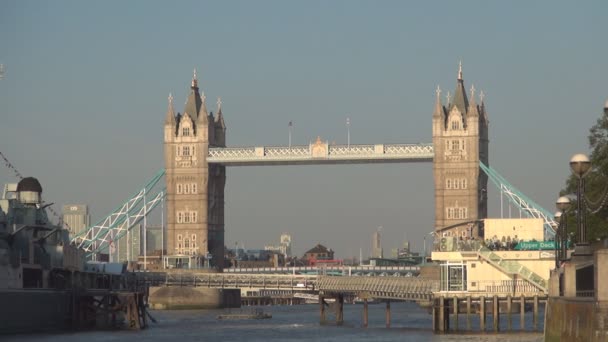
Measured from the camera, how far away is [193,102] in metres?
177

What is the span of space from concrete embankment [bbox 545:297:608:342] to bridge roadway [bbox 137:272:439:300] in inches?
1400

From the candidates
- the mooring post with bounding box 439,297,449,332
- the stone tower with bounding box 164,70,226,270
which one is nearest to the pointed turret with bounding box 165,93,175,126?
the stone tower with bounding box 164,70,226,270

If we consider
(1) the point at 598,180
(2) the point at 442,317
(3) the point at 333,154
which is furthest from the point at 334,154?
(1) the point at 598,180

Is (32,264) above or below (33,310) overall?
above

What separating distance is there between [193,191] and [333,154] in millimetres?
18575

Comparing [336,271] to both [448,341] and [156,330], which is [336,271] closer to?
[156,330]

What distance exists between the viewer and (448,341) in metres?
66.9

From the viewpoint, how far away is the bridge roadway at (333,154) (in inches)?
6102

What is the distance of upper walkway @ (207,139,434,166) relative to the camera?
15500 centimetres

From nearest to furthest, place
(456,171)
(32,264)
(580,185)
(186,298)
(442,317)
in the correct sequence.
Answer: (580,185) < (442,317) < (32,264) < (186,298) < (456,171)

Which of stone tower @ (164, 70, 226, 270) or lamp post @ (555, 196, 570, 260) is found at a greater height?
stone tower @ (164, 70, 226, 270)

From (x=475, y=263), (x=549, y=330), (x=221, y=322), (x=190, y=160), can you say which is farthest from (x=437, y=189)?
(x=549, y=330)

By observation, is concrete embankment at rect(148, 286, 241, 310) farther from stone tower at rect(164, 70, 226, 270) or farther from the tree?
the tree

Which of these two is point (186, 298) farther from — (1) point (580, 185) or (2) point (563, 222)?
(1) point (580, 185)
